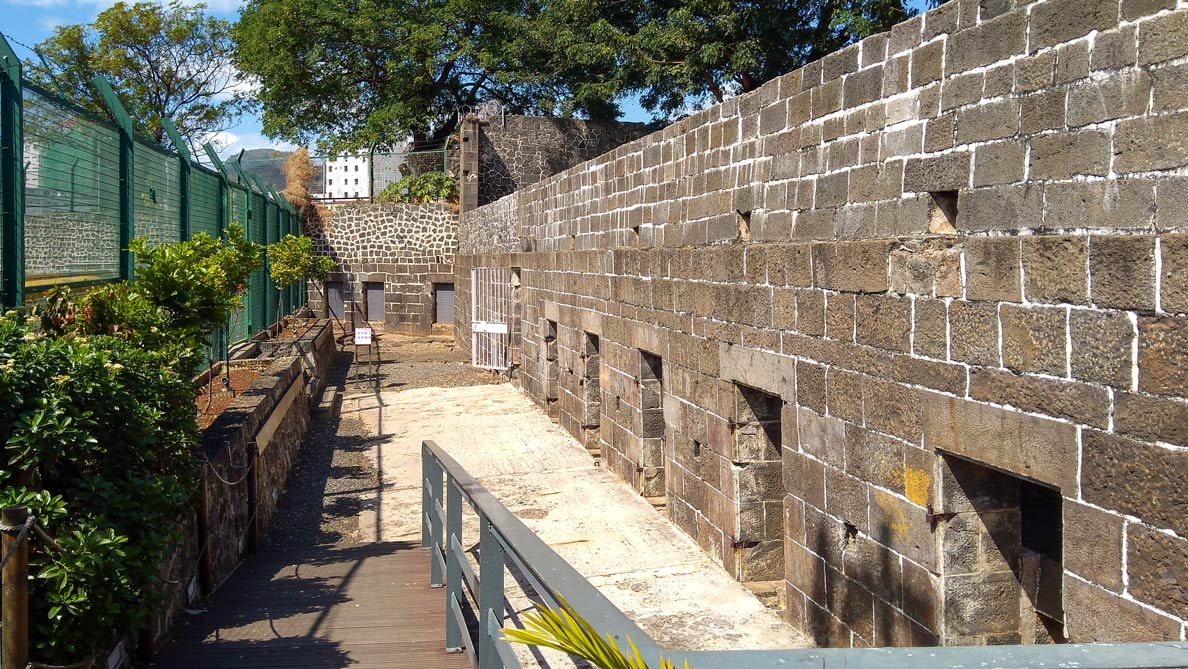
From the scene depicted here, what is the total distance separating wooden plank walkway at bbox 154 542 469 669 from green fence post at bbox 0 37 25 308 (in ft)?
6.54

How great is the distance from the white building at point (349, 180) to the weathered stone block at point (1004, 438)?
2503cm

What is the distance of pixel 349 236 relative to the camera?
26.0 metres

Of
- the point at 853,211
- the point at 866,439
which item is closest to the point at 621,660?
the point at 866,439

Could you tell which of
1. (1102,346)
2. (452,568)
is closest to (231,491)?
(452,568)

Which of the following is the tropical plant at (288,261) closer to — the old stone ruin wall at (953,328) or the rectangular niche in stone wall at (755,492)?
the old stone ruin wall at (953,328)

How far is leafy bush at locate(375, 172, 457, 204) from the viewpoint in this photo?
2575 cm

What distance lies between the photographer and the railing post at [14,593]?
9.91 ft

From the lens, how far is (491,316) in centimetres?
1733

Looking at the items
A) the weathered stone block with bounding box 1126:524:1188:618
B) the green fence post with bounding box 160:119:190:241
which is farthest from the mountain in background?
the weathered stone block with bounding box 1126:524:1188:618

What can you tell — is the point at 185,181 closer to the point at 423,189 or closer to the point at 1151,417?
the point at 1151,417

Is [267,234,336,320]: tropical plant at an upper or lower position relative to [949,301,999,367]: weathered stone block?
upper

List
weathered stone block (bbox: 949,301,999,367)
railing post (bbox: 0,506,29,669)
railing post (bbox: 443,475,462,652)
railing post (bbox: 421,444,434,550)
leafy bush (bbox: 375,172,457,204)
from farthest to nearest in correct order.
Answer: leafy bush (bbox: 375,172,457,204), railing post (bbox: 421,444,434,550), railing post (bbox: 443,475,462,652), weathered stone block (bbox: 949,301,999,367), railing post (bbox: 0,506,29,669)

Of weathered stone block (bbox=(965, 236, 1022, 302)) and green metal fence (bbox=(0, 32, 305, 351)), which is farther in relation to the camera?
green metal fence (bbox=(0, 32, 305, 351))

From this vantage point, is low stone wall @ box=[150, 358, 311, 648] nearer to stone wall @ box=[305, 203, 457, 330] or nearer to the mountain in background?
the mountain in background
